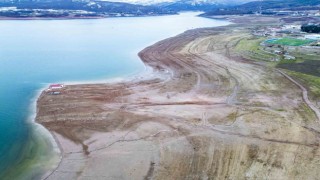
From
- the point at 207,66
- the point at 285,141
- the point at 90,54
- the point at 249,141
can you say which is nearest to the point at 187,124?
the point at 249,141

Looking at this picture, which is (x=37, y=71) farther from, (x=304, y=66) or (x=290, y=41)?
(x=290, y=41)

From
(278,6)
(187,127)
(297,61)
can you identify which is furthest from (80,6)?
(187,127)

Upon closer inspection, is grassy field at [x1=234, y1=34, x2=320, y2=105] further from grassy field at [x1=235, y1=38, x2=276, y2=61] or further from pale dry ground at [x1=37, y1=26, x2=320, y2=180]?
pale dry ground at [x1=37, y1=26, x2=320, y2=180]

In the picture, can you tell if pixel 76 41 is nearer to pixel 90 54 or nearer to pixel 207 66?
pixel 90 54

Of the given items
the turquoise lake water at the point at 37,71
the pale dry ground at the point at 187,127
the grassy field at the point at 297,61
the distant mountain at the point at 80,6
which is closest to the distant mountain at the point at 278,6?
the distant mountain at the point at 80,6

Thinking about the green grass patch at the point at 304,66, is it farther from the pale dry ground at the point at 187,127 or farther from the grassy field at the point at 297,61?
the pale dry ground at the point at 187,127

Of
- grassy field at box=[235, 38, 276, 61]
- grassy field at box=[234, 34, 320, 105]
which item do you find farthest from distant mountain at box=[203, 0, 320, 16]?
grassy field at box=[234, 34, 320, 105]
